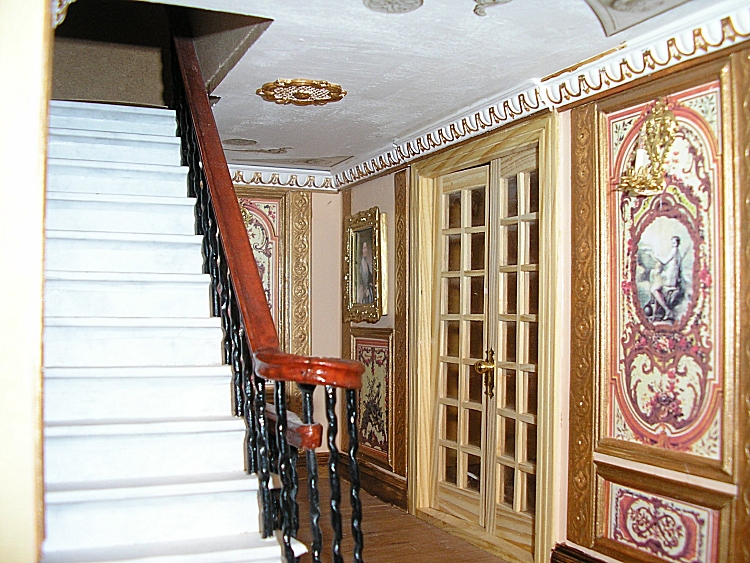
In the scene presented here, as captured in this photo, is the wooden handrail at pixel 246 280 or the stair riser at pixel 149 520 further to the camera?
the stair riser at pixel 149 520

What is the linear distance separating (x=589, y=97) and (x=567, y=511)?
2024 mm

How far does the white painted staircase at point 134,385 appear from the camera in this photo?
273 cm

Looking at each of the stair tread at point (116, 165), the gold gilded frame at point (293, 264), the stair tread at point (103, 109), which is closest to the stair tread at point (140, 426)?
the stair tread at point (116, 165)

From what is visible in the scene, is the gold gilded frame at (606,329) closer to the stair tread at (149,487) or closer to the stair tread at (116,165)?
the stair tread at (149,487)

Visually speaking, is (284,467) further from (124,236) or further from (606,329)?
(606,329)

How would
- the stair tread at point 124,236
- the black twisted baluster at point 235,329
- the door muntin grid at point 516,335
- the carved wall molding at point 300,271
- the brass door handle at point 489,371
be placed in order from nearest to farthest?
1. the black twisted baluster at point 235,329
2. the stair tread at point 124,236
3. the door muntin grid at point 516,335
4. the brass door handle at point 489,371
5. the carved wall molding at point 300,271

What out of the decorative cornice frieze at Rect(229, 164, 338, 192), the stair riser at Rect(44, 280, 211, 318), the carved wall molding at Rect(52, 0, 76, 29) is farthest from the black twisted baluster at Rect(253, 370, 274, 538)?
the decorative cornice frieze at Rect(229, 164, 338, 192)

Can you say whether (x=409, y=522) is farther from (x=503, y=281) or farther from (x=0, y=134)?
(x=0, y=134)

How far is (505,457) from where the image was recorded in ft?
15.2

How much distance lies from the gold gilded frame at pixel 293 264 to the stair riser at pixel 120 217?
120 inches

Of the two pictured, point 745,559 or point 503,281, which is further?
point 503,281

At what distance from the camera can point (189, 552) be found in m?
2.65

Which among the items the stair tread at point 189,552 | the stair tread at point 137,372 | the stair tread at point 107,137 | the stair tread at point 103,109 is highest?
the stair tread at point 103,109

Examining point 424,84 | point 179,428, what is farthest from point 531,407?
point 179,428
